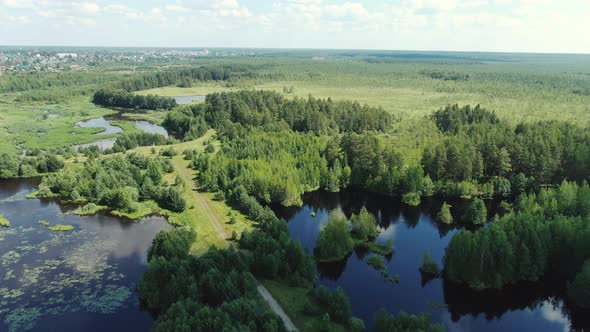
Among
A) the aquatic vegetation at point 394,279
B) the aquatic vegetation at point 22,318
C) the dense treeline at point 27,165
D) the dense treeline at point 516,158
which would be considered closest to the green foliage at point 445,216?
the dense treeline at point 516,158

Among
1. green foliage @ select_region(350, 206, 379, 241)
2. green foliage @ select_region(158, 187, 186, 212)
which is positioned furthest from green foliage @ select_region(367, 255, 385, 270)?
green foliage @ select_region(158, 187, 186, 212)

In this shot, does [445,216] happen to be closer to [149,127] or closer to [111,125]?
[149,127]

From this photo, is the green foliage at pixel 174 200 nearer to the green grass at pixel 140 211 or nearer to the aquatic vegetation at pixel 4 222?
the green grass at pixel 140 211

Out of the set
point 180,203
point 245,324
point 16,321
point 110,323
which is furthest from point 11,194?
point 245,324

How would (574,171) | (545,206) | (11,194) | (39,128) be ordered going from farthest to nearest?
1. (39,128)
2. (11,194)
3. (574,171)
4. (545,206)

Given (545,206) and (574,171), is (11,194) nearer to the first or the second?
(545,206)

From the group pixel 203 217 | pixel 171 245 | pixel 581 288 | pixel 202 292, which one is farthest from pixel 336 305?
pixel 203 217
